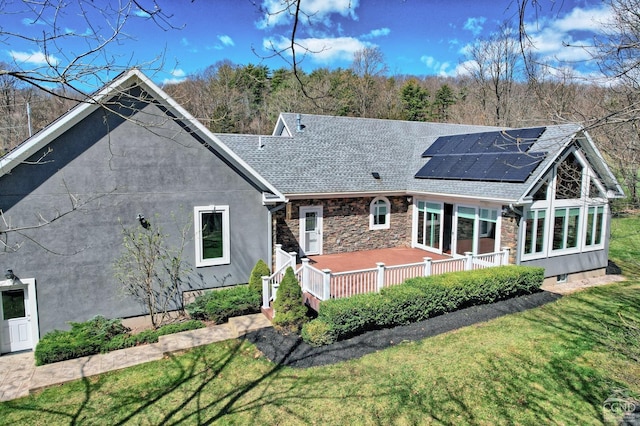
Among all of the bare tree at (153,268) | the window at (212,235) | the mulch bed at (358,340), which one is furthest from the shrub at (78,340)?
the mulch bed at (358,340)

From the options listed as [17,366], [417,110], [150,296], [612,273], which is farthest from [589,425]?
[417,110]

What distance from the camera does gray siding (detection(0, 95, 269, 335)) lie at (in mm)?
9781

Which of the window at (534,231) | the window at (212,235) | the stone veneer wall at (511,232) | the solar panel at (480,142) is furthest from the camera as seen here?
the solar panel at (480,142)

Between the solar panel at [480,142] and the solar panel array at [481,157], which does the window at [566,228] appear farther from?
the solar panel at [480,142]

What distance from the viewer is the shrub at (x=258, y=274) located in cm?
1200

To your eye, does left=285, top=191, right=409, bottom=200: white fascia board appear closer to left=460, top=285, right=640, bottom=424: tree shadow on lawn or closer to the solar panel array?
the solar panel array

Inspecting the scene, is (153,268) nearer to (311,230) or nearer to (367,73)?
(311,230)

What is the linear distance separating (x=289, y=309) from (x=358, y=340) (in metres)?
1.93

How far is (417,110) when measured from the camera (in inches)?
1673

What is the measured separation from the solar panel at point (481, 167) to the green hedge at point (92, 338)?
435 inches

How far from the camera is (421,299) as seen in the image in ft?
34.4

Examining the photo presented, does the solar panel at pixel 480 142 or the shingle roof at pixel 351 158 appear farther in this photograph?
the solar panel at pixel 480 142

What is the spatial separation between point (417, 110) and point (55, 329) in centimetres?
3930

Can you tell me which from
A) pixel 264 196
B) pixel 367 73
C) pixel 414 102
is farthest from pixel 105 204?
pixel 414 102
